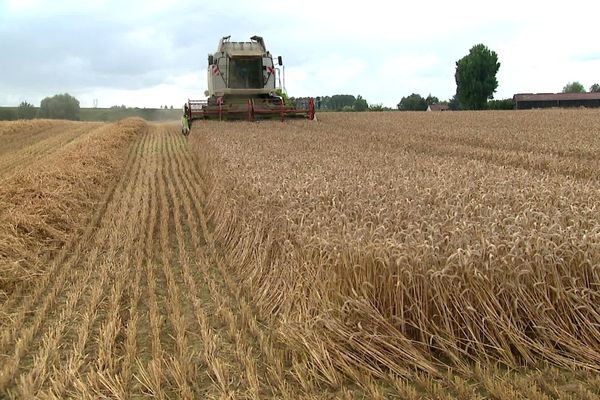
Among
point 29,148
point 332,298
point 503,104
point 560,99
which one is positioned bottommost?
point 29,148

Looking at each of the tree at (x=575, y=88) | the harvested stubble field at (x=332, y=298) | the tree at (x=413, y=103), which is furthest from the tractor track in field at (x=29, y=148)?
the tree at (x=575, y=88)

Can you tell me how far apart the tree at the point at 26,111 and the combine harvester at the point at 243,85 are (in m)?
55.8

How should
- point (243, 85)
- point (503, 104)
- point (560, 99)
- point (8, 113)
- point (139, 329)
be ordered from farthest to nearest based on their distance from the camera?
1. point (560, 99)
2. point (8, 113)
3. point (503, 104)
4. point (243, 85)
5. point (139, 329)

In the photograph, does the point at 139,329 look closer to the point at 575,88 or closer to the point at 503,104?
the point at 503,104

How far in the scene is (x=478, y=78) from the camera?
6856cm

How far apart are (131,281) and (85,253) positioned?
141cm

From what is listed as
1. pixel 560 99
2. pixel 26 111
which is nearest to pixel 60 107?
pixel 26 111

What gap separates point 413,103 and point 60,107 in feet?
189

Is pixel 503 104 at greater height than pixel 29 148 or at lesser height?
greater

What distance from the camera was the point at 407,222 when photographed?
13.2 feet

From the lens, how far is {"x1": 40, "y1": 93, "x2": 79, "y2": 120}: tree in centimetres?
7494

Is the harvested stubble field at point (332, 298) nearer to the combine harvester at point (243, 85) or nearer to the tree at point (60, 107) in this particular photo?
the combine harvester at point (243, 85)

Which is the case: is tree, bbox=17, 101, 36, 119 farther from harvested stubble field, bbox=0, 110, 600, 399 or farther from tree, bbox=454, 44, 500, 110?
harvested stubble field, bbox=0, 110, 600, 399

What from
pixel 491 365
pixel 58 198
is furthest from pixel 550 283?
pixel 58 198
